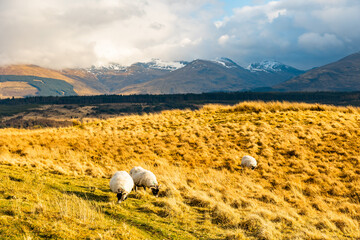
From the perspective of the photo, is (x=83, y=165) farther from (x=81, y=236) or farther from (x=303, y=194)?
(x=303, y=194)

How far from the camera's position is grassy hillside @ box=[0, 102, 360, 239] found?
799cm

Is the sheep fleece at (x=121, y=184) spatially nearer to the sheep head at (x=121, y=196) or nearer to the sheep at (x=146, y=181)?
the sheep head at (x=121, y=196)

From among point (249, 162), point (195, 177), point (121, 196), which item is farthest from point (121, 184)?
point (249, 162)

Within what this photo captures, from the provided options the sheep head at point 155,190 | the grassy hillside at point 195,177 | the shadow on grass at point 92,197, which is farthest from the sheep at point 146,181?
the shadow on grass at point 92,197

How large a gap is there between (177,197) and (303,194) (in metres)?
7.09

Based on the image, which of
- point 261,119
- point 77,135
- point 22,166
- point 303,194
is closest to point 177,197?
point 303,194

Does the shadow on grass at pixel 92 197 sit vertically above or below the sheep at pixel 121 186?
below

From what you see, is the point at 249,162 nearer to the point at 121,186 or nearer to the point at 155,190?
the point at 155,190

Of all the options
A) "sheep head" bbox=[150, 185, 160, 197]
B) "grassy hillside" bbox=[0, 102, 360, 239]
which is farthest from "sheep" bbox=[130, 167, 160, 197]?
"grassy hillside" bbox=[0, 102, 360, 239]

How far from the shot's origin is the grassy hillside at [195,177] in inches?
315

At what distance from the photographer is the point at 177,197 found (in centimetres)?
1160

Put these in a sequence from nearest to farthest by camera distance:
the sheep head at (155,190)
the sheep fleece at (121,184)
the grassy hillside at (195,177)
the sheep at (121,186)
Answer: the grassy hillside at (195,177) → the sheep at (121,186) → the sheep fleece at (121,184) → the sheep head at (155,190)

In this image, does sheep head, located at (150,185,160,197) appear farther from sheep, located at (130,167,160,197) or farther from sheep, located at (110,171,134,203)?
sheep, located at (110,171,134,203)

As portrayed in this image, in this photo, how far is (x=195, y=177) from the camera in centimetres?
1580
